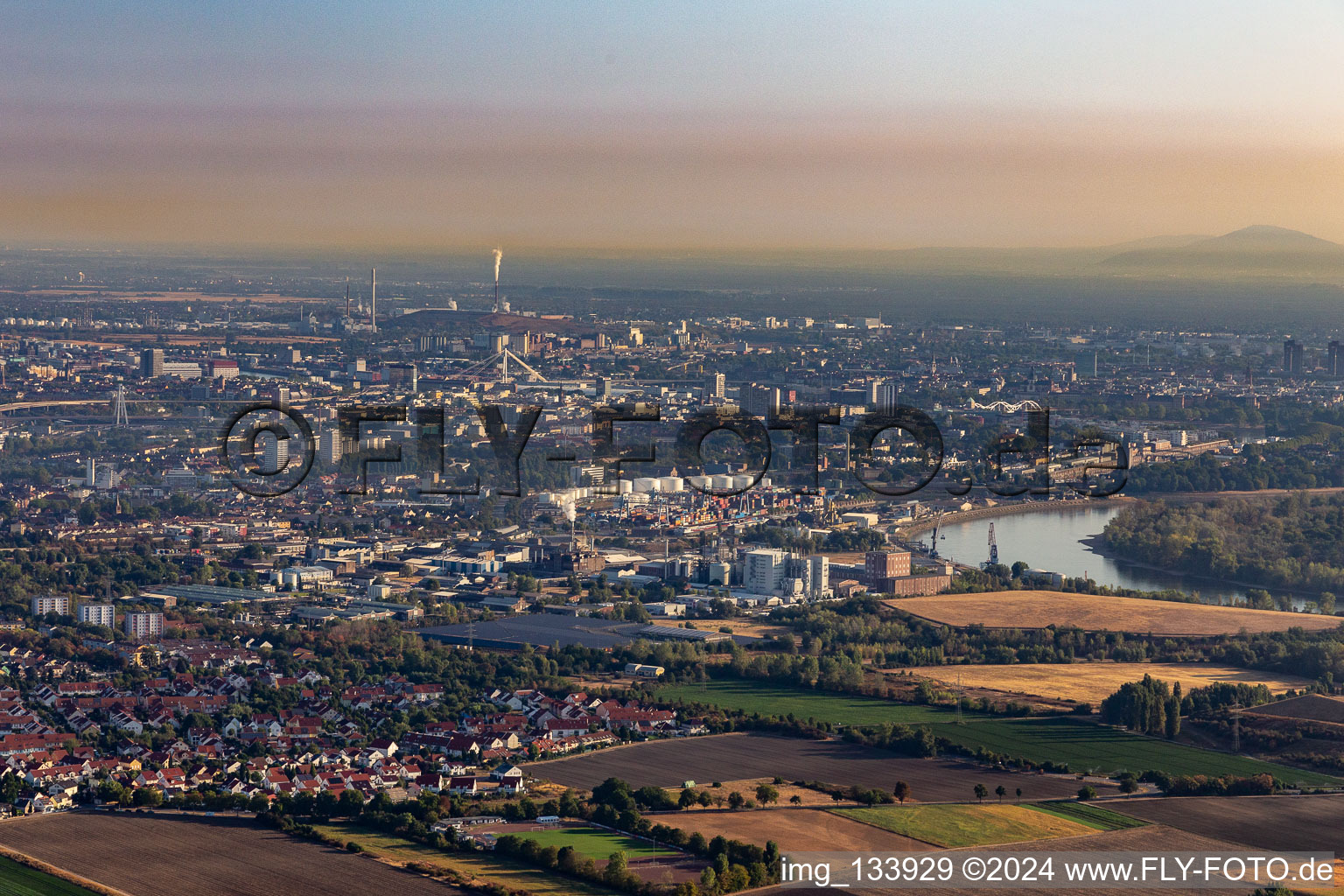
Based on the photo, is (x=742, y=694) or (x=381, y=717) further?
(x=742, y=694)

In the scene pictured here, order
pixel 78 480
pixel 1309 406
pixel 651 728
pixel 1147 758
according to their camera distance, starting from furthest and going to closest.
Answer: pixel 1309 406 → pixel 78 480 → pixel 651 728 → pixel 1147 758

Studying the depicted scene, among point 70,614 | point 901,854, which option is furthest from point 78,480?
point 901,854

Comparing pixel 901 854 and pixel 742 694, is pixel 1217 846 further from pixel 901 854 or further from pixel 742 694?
pixel 742 694

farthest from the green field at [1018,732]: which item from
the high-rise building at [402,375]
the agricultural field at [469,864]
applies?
the high-rise building at [402,375]

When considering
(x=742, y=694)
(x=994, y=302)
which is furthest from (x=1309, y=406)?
(x=994, y=302)

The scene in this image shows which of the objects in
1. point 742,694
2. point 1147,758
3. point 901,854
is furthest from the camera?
point 742,694

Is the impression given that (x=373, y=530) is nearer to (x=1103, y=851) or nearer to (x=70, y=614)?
(x=70, y=614)
